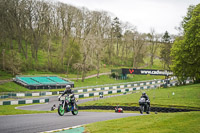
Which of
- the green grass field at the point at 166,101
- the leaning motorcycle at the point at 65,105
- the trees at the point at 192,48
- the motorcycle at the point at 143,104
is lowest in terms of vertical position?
the green grass field at the point at 166,101

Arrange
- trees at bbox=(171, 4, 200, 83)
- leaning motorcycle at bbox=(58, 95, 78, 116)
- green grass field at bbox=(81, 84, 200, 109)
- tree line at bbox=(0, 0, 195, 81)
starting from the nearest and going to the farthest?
leaning motorcycle at bbox=(58, 95, 78, 116) < green grass field at bbox=(81, 84, 200, 109) < trees at bbox=(171, 4, 200, 83) < tree line at bbox=(0, 0, 195, 81)

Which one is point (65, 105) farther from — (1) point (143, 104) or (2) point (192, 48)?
(2) point (192, 48)

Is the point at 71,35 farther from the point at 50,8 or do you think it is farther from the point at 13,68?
the point at 13,68

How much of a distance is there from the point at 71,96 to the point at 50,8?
51.7m

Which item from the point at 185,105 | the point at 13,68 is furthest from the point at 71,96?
the point at 13,68

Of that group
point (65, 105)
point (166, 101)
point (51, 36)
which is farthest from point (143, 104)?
point (51, 36)

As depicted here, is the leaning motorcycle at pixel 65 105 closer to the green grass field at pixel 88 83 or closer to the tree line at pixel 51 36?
the green grass field at pixel 88 83

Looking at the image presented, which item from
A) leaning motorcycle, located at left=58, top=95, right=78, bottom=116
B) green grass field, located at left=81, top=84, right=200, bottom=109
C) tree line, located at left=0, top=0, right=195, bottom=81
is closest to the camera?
leaning motorcycle, located at left=58, top=95, right=78, bottom=116

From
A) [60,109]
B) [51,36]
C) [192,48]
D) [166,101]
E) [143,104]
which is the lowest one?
[166,101]

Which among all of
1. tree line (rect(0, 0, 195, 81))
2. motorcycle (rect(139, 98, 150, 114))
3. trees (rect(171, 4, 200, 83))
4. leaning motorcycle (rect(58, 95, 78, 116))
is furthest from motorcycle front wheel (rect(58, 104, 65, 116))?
tree line (rect(0, 0, 195, 81))

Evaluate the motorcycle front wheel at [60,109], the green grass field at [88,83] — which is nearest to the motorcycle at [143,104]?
the motorcycle front wheel at [60,109]

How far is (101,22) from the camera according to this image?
255 feet

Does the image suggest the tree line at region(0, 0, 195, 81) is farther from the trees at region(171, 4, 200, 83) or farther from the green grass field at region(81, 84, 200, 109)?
the green grass field at region(81, 84, 200, 109)

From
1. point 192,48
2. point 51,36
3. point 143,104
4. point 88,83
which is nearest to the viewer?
point 143,104
